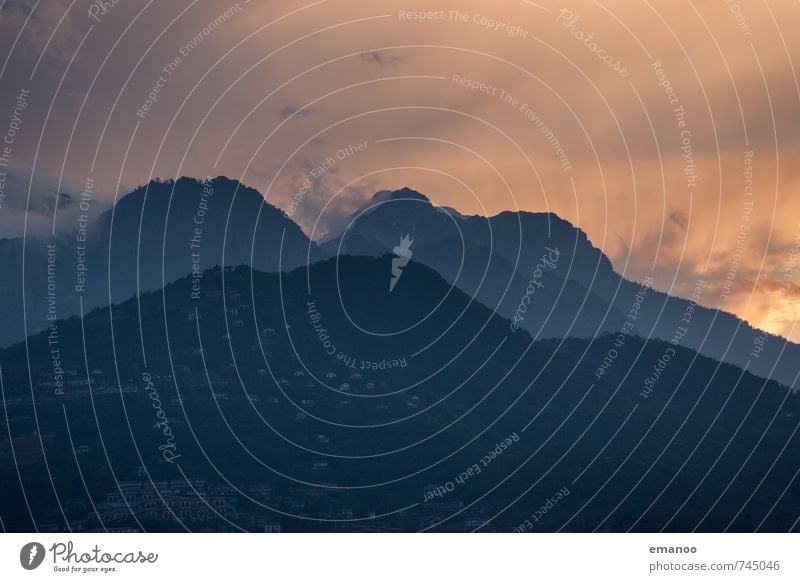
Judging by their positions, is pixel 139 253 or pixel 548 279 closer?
pixel 139 253

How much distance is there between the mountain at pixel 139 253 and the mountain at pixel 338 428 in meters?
2.27

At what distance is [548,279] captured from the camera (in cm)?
14450

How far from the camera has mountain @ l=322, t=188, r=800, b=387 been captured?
101m

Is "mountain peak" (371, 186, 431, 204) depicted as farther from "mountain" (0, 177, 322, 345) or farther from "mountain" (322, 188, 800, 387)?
"mountain" (0, 177, 322, 345)

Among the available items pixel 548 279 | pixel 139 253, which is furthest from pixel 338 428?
pixel 548 279

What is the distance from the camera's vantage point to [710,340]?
138 meters

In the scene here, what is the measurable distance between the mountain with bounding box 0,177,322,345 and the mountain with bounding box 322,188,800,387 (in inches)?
309

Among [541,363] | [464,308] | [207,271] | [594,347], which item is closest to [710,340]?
[594,347]

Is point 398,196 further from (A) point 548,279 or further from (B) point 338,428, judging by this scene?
(A) point 548,279

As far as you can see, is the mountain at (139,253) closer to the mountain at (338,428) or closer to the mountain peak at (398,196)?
the mountain at (338,428)

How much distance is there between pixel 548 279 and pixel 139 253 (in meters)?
49.4

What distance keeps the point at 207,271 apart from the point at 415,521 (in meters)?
28.8
